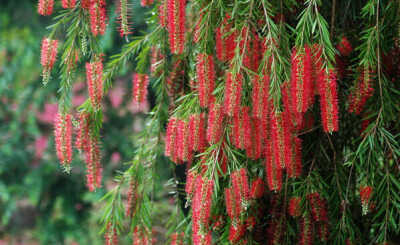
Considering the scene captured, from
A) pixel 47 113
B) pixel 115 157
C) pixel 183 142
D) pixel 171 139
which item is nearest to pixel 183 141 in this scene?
pixel 183 142

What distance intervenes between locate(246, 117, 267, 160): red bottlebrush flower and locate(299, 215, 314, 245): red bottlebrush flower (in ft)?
0.95

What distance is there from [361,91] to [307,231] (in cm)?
40

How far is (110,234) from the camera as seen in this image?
1515mm

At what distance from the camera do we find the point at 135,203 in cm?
161

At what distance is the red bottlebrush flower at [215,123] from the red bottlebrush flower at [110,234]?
63 cm

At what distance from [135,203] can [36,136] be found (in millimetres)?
2998

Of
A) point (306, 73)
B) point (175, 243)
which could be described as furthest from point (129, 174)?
point (306, 73)

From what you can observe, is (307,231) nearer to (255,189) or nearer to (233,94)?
(255,189)

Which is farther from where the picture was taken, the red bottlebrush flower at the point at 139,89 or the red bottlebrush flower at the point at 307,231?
the red bottlebrush flower at the point at 139,89

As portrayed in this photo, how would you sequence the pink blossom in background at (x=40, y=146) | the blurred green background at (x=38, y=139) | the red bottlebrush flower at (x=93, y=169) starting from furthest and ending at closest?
1. the pink blossom in background at (x=40, y=146)
2. the blurred green background at (x=38, y=139)
3. the red bottlebrush flower at (x=93, y=169)

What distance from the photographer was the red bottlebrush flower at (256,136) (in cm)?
108

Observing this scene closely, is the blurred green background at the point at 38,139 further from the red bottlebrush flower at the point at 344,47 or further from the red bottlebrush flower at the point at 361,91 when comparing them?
the red bottlebrush flower at the point at 361,91

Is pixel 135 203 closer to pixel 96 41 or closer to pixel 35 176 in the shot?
pixel 96 41

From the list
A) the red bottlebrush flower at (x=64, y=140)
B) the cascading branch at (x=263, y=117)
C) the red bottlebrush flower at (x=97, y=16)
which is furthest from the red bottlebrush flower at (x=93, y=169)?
the red bottlebrush flower at (x=97, y=16)
